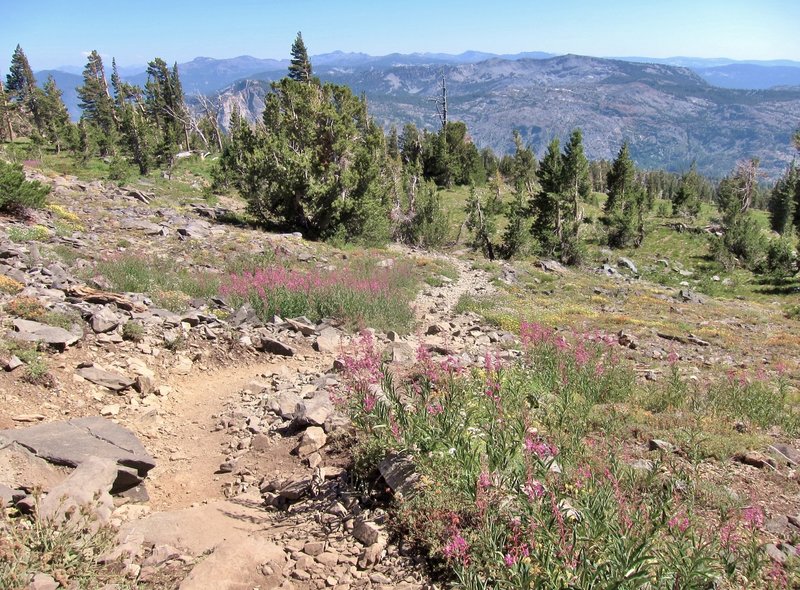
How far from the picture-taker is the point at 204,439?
7.50m

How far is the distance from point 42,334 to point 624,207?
59.9m

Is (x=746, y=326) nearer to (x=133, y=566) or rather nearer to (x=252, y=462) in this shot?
(x=252, y=462)

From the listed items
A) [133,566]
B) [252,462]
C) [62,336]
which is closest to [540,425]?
[252,462]

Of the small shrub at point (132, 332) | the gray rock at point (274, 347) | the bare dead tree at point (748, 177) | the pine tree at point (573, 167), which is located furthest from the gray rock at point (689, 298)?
the bare dead tree at point (748, 177)

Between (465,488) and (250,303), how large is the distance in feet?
31.5

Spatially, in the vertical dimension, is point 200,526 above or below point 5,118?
below

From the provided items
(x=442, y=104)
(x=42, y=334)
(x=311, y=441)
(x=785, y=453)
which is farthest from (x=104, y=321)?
(x=442, y=104)

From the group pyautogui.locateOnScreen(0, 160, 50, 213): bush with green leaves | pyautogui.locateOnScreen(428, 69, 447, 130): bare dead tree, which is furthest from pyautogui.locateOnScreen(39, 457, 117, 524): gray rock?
pyautogui.locateOnScreen(428, 69, 447, 130): bare dead tree

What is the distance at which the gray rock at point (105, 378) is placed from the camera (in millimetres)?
8148

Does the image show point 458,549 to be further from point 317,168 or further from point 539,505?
point 317,168

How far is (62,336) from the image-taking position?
861cm

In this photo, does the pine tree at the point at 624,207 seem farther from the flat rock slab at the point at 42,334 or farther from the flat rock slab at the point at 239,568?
the flat rock slab at the point at 239,568

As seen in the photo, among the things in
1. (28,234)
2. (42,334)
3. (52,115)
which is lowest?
(42,334)

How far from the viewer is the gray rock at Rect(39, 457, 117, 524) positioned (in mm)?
4512
